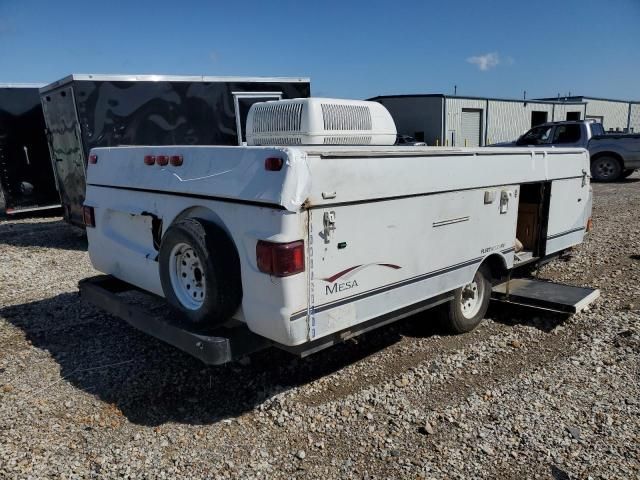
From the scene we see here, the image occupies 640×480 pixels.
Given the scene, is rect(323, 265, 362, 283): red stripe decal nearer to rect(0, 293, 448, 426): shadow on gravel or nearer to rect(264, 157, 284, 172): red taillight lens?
rect(264, 157, 284, 172): red taillight lens

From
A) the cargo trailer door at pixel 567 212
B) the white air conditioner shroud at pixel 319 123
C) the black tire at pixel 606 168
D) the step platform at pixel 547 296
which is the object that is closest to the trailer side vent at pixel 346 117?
the white air conditioner shroud at pixel 319 123

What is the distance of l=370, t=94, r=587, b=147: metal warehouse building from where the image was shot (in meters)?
27.9

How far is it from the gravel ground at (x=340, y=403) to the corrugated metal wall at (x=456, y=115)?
943 inches

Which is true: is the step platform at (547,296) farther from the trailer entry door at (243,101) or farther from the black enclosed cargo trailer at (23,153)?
the black enclosed cargo trailer at (23,153)

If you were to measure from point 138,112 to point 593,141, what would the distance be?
13.7 m

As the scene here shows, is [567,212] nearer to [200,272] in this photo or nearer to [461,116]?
[200,272]

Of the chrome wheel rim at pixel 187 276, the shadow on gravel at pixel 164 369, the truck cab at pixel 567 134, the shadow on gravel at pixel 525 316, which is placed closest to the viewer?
the chrome wheel rim at pixel 187 276

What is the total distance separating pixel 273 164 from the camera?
116 inches

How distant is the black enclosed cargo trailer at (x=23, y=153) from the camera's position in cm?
1047

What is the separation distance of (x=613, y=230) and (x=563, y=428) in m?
6.94

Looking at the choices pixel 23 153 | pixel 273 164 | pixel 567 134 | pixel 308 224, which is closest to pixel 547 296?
pixel 308 224

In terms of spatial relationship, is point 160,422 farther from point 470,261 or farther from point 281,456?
point 470,261

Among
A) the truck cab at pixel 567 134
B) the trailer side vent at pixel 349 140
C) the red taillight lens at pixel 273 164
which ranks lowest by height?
the truck cab at pixel 567 134

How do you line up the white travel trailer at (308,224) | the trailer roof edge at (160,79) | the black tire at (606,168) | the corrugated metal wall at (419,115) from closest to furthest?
the white travel trailer at (308,224)
the trailer roof edge at (160,79)
the black tire at (606,168)
the corrugated metal wall at (419,115)
